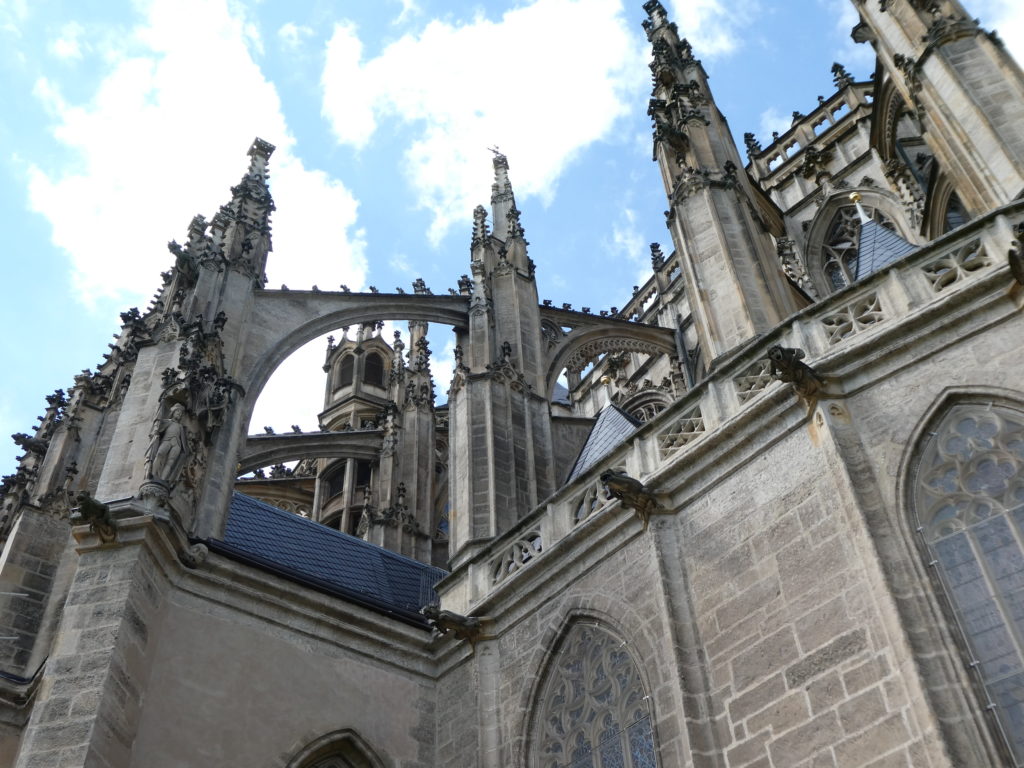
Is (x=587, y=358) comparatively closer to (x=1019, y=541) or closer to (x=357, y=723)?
(x=357, y=723)

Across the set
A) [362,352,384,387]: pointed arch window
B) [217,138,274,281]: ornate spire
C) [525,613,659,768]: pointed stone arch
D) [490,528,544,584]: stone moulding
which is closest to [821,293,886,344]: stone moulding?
[525,613,659,768]: pointed stone arch

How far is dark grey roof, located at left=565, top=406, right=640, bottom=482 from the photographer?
12031mm

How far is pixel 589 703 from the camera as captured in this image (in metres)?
9.09

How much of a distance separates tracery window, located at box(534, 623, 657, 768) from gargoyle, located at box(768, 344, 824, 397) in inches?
99.4

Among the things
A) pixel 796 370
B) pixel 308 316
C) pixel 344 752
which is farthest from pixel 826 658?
pixel 308 316

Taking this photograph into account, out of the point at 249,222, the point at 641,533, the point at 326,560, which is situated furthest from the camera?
the point at 249,222

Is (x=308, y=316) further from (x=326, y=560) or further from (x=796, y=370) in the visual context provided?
(x=796, y=370)

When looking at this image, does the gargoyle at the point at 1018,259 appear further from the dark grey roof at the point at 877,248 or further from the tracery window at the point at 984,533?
the dark grey roof at the point at 877,248

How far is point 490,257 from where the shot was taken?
1567cm

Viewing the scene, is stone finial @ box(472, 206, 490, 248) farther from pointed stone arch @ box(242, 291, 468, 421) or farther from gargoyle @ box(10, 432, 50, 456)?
gargoyle @ box(10, 432, 50, 456)

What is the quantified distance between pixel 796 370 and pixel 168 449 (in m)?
5.62

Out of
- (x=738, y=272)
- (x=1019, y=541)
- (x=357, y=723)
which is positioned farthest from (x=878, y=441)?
(x=357, y=723)

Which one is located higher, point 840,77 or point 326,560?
point 840,77

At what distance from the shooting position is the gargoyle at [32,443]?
1463 cm
